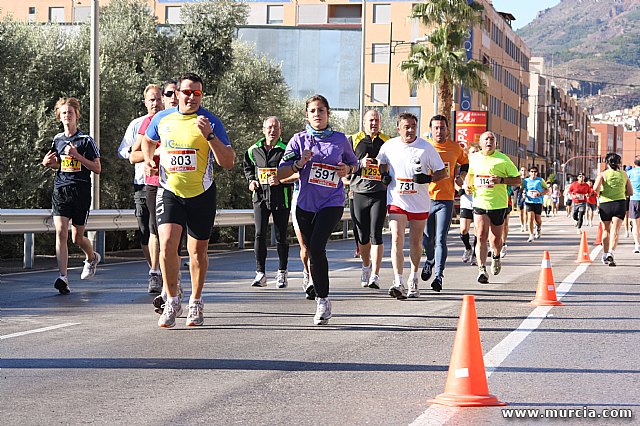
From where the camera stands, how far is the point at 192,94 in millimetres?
9695

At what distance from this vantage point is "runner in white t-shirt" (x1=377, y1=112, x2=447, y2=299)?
42.3 ft

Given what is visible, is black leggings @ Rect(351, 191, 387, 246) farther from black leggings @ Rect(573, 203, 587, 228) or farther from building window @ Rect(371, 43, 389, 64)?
building window @ Rect(371, 43, 389, 64)

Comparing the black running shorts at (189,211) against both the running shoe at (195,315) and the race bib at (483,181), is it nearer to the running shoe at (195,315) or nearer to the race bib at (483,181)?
the running shoe at (195,315)

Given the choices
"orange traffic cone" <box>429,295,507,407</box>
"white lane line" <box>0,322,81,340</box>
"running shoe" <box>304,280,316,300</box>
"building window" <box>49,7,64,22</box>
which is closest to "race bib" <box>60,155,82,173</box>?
"running shoe" <box>304,280,316,300</box>

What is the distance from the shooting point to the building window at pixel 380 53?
258ft

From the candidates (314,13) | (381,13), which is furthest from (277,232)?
(314,13)

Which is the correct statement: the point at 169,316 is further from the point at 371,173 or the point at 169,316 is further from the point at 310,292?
the point at 371,173

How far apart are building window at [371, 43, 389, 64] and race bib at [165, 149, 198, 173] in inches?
2745

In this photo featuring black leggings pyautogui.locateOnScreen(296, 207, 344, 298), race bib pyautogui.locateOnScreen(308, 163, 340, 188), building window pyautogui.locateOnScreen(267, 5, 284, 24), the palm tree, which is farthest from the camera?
building window pyautogui.locateOnScreen(267, 5, 284, 24)

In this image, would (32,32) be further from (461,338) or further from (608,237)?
(461,338)

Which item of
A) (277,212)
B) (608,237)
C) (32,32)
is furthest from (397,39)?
(277,212)

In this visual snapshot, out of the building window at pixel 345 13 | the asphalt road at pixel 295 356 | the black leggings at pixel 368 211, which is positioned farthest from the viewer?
the building window at pixel 345 13

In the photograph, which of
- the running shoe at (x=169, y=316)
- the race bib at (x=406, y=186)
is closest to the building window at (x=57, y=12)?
the race bib at (x=406, y=186)

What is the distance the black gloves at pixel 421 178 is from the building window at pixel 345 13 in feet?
228
